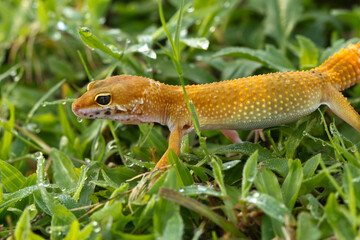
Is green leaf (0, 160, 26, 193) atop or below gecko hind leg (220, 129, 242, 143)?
below

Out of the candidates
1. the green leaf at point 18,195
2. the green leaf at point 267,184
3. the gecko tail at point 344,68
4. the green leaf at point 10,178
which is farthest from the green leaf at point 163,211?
the gecko tail at point 344,68

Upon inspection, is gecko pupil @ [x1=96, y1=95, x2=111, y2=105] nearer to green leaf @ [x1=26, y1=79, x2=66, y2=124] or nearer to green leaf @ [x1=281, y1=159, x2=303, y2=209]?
green leaf @ [x1=26, y1=79, x2=66, y2=124]

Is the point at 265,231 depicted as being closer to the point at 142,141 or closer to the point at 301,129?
the point at 301,129

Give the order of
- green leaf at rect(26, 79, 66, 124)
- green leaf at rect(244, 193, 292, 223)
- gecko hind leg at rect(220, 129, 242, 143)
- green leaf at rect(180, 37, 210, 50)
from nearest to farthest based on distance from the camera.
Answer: green leaf at rect(244, 193, 292, 223)
gecko hind leg at rect(220, 129, 242, 143)
green leaf at rect(180, 37, 210, 50)
green leaf at rect(26, 79, 66, 124)

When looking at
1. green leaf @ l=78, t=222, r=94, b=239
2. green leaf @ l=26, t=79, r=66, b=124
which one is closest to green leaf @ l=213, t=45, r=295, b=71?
green leaf @ l=26, t=79, r=66, b=124

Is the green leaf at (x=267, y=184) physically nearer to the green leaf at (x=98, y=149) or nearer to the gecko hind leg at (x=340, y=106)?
the gecko hind leg at (x=340, y=106)
